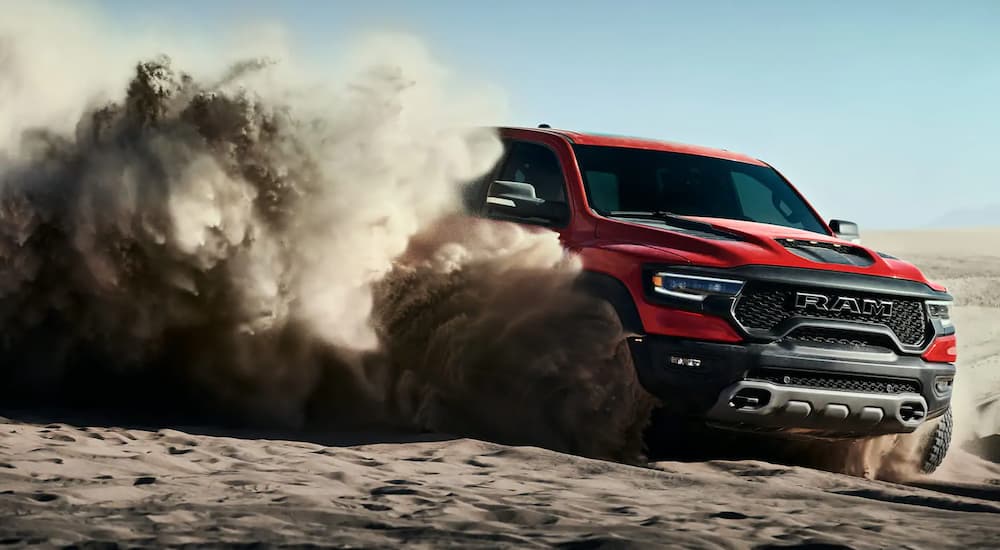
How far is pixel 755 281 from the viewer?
6.21 meters

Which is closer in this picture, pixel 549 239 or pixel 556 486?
pixel 556 486

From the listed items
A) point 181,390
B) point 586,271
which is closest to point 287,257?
point 181,390

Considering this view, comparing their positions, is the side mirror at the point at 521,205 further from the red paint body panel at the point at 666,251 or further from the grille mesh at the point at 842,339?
the grille mesh at the point at 842,339

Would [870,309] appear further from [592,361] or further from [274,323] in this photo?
[274,323]

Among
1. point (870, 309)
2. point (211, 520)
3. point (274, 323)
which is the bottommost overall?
point (211, 520)

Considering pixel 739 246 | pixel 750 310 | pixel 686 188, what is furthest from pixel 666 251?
pixel 686 188

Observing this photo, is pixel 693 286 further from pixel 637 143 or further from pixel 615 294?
pixel 637 143

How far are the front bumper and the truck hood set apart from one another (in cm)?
47

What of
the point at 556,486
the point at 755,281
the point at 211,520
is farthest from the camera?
the point at 755,281

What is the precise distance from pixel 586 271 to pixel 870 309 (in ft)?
5.04

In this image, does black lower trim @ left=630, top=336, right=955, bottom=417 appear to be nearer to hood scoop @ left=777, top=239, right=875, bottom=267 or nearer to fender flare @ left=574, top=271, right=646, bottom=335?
fender flare @ left=574, top=271, right=646, bottom=335

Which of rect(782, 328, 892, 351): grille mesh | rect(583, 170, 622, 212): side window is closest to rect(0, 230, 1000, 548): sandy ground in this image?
rect(782, 328, 892, 351): grille mesh

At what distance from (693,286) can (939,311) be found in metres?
1.71

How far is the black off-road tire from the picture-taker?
7.33m
